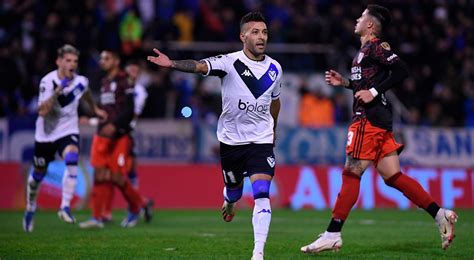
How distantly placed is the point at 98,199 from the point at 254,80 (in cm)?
602

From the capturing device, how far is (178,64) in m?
8.97

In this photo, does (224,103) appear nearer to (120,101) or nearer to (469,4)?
(120,101)

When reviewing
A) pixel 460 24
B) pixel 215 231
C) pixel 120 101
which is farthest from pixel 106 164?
pixel 460 24

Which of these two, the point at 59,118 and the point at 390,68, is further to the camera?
the point at 59,118

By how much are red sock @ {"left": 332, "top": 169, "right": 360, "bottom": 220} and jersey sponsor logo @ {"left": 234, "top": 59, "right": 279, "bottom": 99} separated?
1622mm

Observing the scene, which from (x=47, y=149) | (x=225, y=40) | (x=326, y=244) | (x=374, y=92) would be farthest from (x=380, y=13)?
(x=225, y=40)

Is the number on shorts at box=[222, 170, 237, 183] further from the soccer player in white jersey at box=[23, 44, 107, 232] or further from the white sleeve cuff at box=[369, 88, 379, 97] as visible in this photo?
the soccer player in white jersey at box=[23, 44, 107, 232]

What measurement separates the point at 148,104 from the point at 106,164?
7.90 meters

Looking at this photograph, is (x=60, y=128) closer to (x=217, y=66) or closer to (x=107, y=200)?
(x=107, y=200)

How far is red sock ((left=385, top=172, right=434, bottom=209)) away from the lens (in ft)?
34.8

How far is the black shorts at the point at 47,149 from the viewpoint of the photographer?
1412 centimetres

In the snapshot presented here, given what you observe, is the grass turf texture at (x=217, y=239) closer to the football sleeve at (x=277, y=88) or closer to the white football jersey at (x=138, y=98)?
the football sleeve at (x=277, y=88)

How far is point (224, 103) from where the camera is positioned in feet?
32.2

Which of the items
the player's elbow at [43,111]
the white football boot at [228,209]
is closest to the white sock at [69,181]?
the player's elbow at [43,111]
